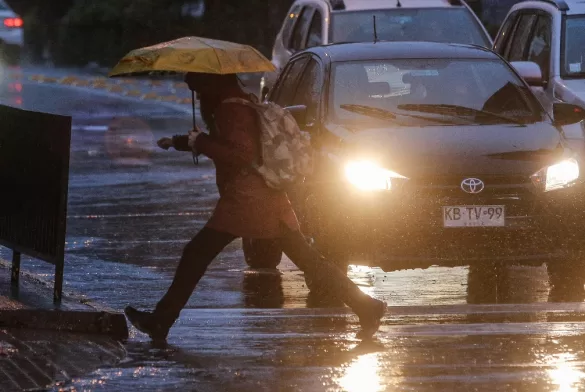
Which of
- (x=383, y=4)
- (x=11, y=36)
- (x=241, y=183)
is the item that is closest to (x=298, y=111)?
(x=241, y=183)

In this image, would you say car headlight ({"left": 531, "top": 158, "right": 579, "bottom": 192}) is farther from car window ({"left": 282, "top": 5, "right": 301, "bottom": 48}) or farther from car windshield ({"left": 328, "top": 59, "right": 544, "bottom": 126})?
car window ({"left": 282, "top": 5, "right": 301, "bottom": 48})

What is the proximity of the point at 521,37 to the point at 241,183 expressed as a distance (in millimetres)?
7976

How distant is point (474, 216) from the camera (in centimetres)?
1048

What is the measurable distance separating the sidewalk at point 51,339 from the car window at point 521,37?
23.5ft

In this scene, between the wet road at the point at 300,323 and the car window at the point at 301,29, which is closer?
the wet road at the point at 300,323

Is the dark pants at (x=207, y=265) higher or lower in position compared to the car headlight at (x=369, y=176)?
lower

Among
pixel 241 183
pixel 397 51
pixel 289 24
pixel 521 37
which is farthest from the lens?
pixel 289 24

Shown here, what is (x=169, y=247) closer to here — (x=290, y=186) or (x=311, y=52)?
(x=311, y=52)

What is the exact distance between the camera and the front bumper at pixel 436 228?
1045 cm

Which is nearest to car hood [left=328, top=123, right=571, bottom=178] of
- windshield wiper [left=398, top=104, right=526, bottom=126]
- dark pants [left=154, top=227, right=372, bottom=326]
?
windshield wiper [left=398, top=104, right=526, bottom=126]

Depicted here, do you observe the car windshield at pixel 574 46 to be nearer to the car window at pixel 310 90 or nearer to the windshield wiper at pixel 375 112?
the car window at pixel 310 90

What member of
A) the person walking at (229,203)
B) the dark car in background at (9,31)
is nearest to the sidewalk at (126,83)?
the dark car in background at (9,31)

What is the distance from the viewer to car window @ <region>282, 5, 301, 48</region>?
1998 cm

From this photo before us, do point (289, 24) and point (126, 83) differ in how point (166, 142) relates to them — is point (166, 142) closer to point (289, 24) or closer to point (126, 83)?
point (289, 24)
